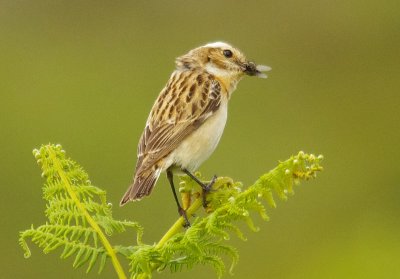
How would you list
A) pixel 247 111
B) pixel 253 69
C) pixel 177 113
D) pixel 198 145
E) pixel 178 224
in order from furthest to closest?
pixel 247 111, pixel 253 69, pixel 177 113, pixel 198 145, pixel 178 224

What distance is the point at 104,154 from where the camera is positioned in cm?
2039

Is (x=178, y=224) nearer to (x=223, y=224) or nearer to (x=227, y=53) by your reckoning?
(x=223, y=224)

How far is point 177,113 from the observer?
305 inches

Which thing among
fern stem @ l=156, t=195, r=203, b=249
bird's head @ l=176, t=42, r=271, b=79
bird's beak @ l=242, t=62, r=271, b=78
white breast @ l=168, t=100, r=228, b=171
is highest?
bird's head @ l=176, t=42, r=271, b=79

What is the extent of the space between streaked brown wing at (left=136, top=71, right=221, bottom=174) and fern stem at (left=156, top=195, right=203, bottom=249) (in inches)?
72.5

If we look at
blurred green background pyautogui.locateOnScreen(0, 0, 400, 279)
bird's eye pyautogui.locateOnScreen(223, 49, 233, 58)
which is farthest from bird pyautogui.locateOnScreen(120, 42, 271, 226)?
blurred green background pyautogui.locateOnScreen(0, 0, 400, 279)

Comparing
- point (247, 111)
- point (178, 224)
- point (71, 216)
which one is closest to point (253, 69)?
point (178, 224)

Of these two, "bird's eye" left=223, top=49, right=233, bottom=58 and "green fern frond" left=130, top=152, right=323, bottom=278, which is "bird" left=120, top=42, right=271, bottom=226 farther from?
"green fern frond" left=130, top=152, right=323, bottom=278

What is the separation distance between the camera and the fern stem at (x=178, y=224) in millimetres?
4686

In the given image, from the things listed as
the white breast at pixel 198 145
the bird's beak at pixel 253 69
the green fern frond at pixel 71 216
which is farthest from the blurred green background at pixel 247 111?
the green fern frond at pixel 71 216

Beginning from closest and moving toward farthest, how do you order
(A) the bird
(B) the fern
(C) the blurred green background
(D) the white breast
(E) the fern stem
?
(B) the fern → (E) the fern stem → (A) the bird → (D) the white breast → (C) the blurred green background

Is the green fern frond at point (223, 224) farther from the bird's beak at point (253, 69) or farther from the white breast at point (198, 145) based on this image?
the bird's beak at point (253, 69)

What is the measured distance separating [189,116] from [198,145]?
272 mm

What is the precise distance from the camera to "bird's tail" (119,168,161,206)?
21.6 ft
